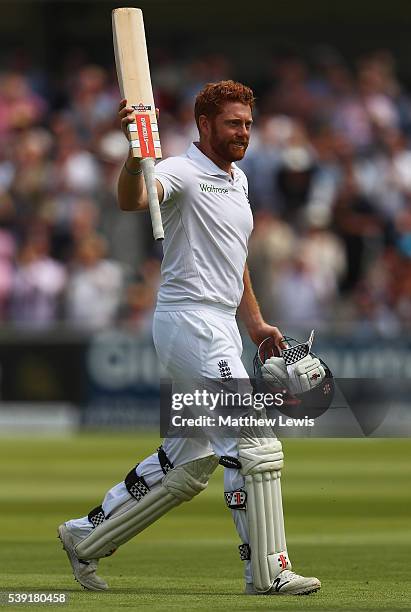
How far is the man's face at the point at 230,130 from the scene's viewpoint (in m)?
5.83

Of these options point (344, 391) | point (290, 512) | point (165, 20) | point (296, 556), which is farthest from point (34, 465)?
point (165, 20)

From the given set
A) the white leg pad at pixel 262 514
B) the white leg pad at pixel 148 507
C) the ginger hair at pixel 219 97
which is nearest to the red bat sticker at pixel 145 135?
the ginger hair at pixel 219 97

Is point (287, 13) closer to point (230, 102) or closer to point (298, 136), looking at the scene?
point (298, 136)

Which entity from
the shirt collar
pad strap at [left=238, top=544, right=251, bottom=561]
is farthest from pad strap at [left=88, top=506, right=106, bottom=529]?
the shirt collar

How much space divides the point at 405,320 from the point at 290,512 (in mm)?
6907

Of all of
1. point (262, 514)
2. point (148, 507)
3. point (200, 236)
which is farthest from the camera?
point (148, 507)

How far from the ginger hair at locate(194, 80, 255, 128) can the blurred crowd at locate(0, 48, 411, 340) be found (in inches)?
390

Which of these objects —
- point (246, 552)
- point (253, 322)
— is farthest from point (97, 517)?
point (253, 322)

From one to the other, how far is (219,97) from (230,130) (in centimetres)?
13

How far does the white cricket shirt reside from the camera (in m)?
5.79

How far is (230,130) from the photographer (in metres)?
5.83

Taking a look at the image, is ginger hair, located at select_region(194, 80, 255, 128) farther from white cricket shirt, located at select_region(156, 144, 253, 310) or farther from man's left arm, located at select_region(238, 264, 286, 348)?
man's left arm, located at select_region(238, 264, 286, 348)

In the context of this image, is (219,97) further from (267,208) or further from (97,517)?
(267,208)

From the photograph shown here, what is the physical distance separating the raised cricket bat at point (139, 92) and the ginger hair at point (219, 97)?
0.75 feet
